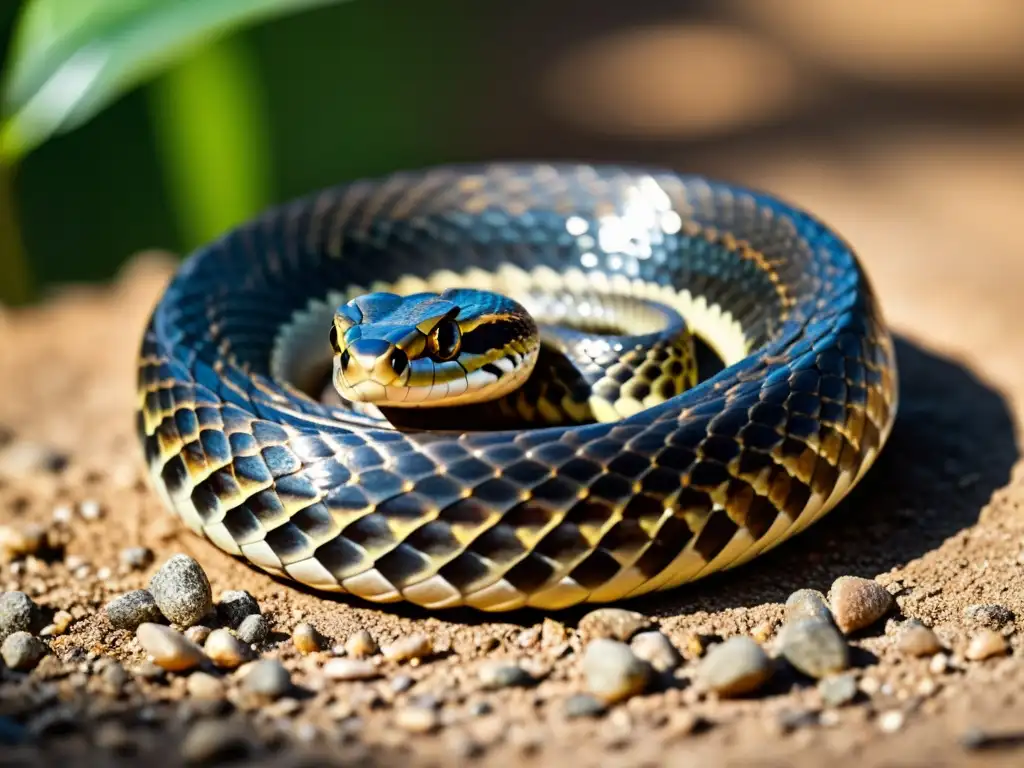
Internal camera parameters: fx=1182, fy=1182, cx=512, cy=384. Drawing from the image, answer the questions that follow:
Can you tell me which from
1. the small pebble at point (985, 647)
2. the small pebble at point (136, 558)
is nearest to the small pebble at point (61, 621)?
the small pebble at point (136, 558)

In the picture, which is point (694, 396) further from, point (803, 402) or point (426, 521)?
point (426, 521)

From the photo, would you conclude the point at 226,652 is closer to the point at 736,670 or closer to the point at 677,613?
the point at 677,613

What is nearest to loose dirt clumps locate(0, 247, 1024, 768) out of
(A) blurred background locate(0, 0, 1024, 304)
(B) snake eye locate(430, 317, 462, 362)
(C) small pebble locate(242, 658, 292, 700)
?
(C) small pebble locate(242, 658, 292, 700)

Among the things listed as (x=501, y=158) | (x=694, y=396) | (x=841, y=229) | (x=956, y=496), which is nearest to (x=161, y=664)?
(x=694, y=396)

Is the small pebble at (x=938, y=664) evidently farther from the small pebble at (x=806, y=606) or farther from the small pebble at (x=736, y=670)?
the small pebble at (x=736, y=670)

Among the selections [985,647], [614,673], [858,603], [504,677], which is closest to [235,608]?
[504,677]

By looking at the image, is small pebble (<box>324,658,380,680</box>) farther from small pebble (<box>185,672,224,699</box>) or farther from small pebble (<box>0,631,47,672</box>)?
small pebble (<box>0,631,47,672</box>)
